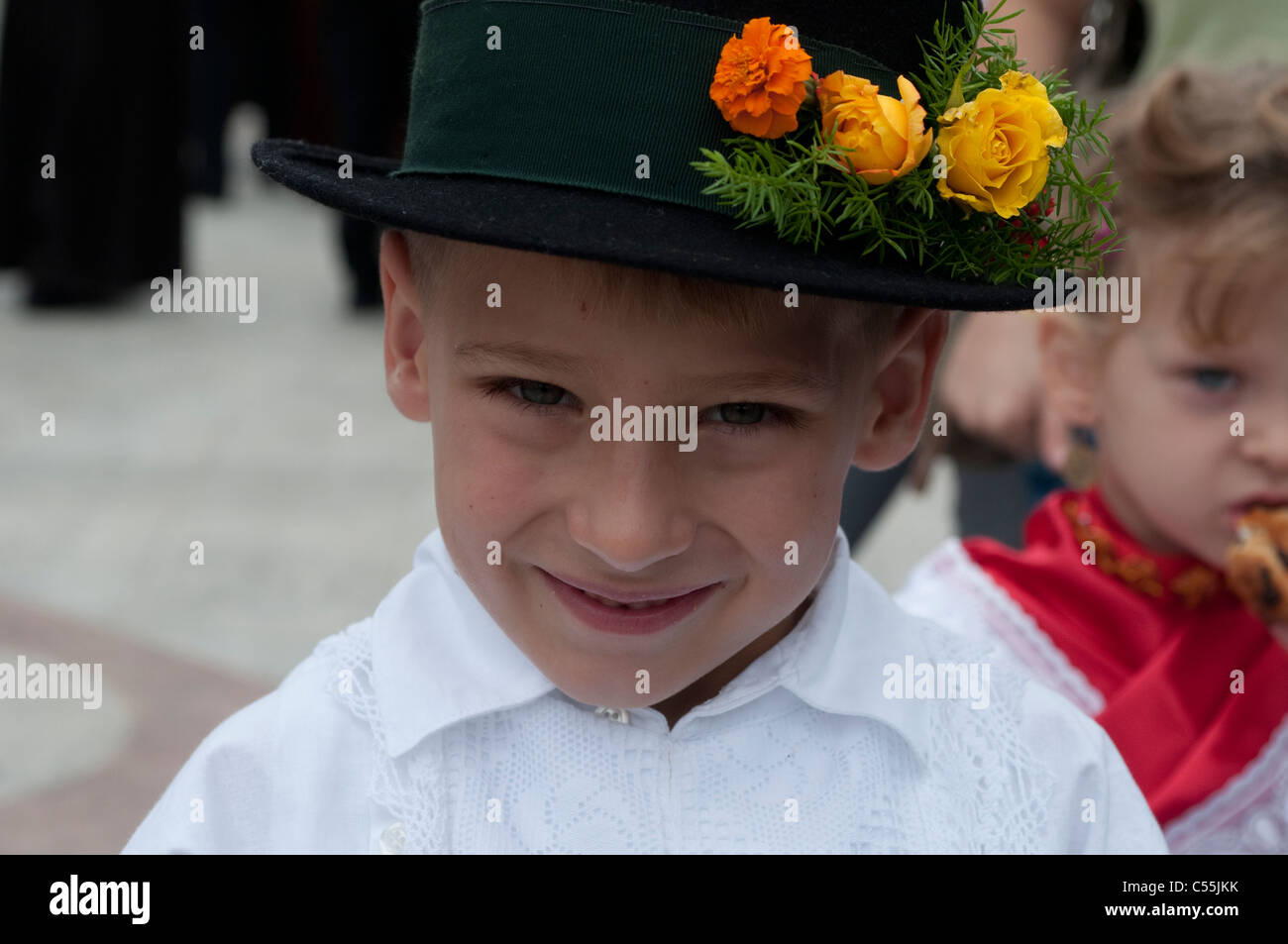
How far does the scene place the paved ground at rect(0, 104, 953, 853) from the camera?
333 cm

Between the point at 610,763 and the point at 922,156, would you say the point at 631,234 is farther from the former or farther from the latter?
the point at 610,763

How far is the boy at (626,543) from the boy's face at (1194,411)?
58 cm

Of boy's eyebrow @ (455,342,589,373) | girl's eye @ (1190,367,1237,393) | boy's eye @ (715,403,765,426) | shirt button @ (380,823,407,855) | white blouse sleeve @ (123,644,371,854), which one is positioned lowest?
shirt button @ (380,823,407,855)

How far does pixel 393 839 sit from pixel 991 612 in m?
1.15

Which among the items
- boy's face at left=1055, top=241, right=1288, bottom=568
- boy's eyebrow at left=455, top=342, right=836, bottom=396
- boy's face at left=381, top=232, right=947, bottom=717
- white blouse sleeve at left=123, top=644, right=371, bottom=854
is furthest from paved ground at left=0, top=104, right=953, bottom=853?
boy's face at left=1055, top=241, right=1288, bottom=568

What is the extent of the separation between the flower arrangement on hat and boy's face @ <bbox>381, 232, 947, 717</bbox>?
0.12 meters

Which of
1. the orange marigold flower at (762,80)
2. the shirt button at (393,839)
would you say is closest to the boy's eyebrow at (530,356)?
the orange marigold flower at (762,80)

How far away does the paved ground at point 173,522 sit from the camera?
131 inches

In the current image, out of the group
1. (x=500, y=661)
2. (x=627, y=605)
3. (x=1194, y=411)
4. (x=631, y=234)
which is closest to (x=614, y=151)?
(x=631, y=234)

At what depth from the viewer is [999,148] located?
1351 millimetres

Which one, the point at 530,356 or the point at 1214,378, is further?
the point at 1214,378

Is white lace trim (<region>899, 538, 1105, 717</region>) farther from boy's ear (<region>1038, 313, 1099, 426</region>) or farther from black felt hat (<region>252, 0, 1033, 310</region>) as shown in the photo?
black felt hat (<region>252, 0, 1033, 310</region>)

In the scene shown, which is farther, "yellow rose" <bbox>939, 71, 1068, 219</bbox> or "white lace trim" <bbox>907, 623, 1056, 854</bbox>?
"white lace trim" <bbox>907, 623, 1056, 854</bbox>

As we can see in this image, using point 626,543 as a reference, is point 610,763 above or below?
below
